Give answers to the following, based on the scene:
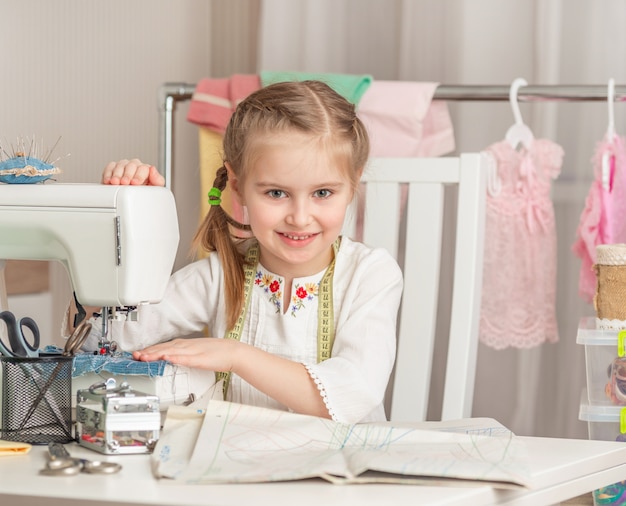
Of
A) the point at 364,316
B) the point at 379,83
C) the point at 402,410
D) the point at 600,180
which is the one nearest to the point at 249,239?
the point at 364,316

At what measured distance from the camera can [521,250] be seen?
1851 millimetres

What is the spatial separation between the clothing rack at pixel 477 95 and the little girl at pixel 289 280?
0.45 metres

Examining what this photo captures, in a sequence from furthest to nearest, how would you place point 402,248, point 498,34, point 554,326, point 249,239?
point 402,248 < point 498,34 < point 554,326 < point 249,239

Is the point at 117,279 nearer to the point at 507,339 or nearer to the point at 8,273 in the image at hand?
the point at 507,339

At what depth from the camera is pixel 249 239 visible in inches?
61.1

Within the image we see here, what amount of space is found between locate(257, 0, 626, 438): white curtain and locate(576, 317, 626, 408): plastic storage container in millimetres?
591

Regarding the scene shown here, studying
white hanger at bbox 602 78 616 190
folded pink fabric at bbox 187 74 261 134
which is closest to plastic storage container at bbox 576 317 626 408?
white hanger at bbox 602 78 616 190

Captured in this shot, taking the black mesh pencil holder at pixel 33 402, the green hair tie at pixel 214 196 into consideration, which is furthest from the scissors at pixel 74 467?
the green hair tie at pixel 214 196

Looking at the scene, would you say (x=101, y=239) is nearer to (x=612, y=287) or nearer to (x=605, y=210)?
(x=612, y=287)

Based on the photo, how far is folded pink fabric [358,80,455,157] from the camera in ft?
6.12

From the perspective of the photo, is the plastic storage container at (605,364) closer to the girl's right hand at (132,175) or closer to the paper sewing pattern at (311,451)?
the paper sewing pattern at (311,451)

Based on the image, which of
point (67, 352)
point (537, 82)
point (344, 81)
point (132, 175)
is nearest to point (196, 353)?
point (67, 352)

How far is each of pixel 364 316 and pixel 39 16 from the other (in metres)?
1.29

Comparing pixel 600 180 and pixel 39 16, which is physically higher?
pixel 39 16
